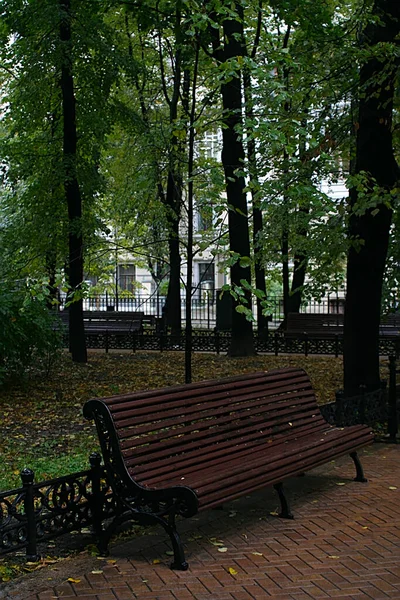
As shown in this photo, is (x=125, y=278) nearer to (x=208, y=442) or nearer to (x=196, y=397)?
(x=196, y=397)

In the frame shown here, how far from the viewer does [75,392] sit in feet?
42.1

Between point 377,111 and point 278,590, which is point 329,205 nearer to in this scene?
point 377,111

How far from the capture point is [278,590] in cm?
462

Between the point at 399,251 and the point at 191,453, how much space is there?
7635mm

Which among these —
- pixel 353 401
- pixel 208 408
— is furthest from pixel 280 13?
pixel 208 408

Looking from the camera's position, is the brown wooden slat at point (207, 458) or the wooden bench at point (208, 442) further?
the brown wooden slat at point (207, 458)

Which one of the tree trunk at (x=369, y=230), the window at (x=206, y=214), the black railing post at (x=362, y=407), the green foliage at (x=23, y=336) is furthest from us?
the green foliage at (x=23, y=336)

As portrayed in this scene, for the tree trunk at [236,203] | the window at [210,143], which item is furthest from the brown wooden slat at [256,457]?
the window at [210,143]

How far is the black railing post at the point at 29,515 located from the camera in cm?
489

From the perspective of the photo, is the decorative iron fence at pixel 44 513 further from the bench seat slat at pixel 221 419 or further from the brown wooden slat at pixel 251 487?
the brown wooden slat at pixel 251 487

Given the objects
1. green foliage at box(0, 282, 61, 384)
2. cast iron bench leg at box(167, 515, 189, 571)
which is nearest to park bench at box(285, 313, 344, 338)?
green foliage at box(0, 282, 61, 384)

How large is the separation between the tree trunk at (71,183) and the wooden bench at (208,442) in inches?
341

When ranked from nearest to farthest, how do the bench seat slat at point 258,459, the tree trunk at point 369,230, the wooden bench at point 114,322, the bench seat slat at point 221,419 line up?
the bench seat slat at point 258,459 → the bench seat slat at point 221,419 → the tree trunk at point 369,230 → the wooden bench at point 114,322

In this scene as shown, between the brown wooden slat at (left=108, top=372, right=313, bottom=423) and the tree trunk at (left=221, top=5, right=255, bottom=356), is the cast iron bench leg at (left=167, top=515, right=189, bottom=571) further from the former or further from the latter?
the tree trunk at (left=221, top=5, right=255, bottom=356)
